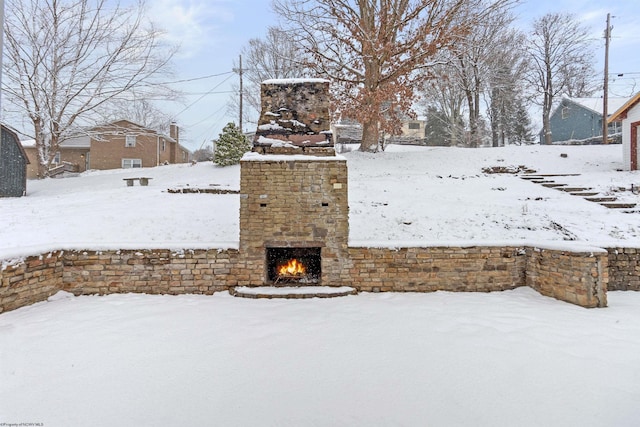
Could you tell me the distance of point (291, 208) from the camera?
16.3ft

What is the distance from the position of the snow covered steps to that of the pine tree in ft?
38.1

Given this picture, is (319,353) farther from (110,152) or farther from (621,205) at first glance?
(110,152)

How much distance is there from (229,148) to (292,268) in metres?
11.4

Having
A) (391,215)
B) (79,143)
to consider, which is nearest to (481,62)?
(391,215)

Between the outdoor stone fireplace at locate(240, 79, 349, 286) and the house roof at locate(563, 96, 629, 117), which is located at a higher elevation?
the house roof at locate(563, 96, 629, 117)

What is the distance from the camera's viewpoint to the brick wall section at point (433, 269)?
16.5 feet

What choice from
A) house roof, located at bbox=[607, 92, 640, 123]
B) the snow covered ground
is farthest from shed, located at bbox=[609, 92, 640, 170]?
the snow covered ground

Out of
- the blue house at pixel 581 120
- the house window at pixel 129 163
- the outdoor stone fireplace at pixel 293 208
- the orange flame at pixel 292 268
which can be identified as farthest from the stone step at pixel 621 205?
the house window at pixel 129 163

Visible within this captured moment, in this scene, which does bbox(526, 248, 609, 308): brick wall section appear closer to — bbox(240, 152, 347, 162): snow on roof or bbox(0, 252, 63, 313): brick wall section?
bbox(240, 152, 347, 162): snow on roof

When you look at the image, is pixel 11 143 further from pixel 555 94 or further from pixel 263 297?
pixel 555 94

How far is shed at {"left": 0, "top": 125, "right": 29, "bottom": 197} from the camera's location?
11867 mm

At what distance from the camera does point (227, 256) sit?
16.2 feet

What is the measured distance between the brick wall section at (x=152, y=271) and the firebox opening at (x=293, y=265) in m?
0.66

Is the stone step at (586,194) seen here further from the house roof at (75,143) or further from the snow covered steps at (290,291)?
the house roof at (75,143)
